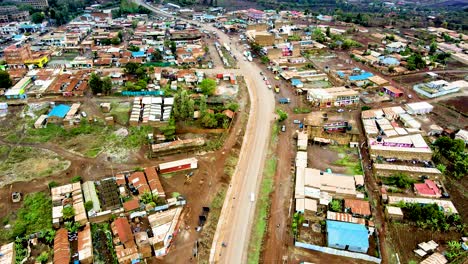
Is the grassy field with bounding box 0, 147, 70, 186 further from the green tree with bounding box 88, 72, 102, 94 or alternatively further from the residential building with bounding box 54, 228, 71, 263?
the green tree with bounding box 88, 72, 102, 94

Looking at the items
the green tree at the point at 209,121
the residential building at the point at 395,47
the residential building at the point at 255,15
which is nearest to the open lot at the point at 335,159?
the green tree at the point at 209,121

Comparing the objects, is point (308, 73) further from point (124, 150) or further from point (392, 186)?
point (124, 150)

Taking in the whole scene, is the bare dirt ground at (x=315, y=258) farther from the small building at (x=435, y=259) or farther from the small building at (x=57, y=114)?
the small building at (x=57, y=114)

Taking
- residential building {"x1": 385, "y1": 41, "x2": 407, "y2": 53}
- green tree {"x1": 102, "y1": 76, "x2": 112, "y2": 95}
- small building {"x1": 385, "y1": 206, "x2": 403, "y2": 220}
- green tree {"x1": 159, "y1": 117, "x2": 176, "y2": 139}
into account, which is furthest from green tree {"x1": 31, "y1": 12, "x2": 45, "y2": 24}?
small building {"x1": 385, "y1": 206, "x2": 403, "y2": 220}

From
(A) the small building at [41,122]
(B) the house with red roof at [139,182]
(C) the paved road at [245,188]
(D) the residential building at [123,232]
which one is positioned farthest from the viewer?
(A) the small building at [41,122]

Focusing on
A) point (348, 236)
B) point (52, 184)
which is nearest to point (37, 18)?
point (52, 184)

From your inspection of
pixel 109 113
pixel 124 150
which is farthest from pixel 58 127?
pixel 124 150

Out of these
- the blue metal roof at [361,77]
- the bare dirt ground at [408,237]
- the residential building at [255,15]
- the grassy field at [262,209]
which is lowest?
the bare dirt ground at [408,237]
